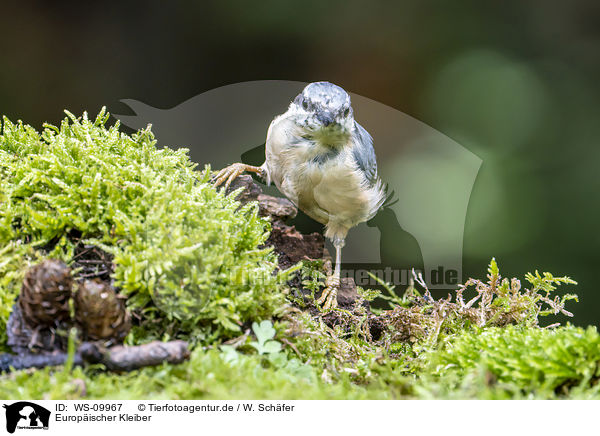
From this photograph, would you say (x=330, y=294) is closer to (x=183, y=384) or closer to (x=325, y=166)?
(x=325, y=166)

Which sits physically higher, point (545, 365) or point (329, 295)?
point (329, 295)

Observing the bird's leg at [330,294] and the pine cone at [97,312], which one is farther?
the bird's leg at [330,294]

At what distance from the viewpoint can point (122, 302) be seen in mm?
976

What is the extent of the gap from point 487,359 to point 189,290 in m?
0.58

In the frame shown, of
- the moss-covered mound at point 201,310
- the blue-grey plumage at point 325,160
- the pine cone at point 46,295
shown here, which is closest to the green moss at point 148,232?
the moss-covered mound at point 201,310

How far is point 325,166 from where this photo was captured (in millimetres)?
2002

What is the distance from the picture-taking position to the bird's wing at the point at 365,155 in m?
2.06

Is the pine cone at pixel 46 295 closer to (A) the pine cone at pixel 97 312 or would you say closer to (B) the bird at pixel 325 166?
(A) the pine cone at pixel 97 312
